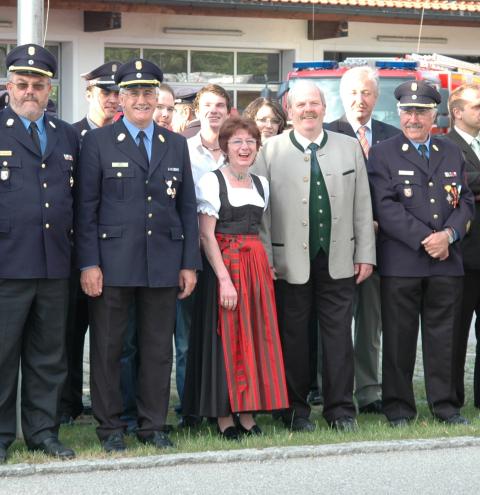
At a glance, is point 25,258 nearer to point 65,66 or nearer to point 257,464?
point 257,464

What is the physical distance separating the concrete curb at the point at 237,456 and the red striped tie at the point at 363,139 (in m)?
2.25

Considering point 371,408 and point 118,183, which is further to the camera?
point 371,408

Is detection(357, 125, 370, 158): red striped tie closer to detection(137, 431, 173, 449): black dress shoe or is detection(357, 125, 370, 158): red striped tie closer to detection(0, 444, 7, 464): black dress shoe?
detection(137, 431, 173, 449): black dress shoe

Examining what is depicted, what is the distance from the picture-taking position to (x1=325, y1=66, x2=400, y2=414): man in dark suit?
343 inches

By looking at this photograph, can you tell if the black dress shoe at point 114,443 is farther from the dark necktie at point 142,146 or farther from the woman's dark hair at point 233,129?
the woman's dark hair at point 233,129

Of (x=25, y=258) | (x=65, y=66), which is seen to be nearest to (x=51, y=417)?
(x=25, y=258)

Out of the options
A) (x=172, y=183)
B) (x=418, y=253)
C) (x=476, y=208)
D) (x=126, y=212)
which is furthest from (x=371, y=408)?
(x=126, y=212)

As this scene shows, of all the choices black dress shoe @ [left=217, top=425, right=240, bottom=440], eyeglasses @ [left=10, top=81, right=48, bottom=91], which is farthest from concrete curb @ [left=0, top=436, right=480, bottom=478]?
eyeglasses @ [left=10, top=81, right=48, bottom=91]

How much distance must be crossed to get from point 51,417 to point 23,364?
33 centimetres

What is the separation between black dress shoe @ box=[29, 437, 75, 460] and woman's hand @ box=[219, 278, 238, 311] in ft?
4.07

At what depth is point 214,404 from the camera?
7.43m

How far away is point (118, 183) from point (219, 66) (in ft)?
63.6

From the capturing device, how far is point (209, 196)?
7.48 metres

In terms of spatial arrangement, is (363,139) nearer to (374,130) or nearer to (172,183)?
(374,130)
